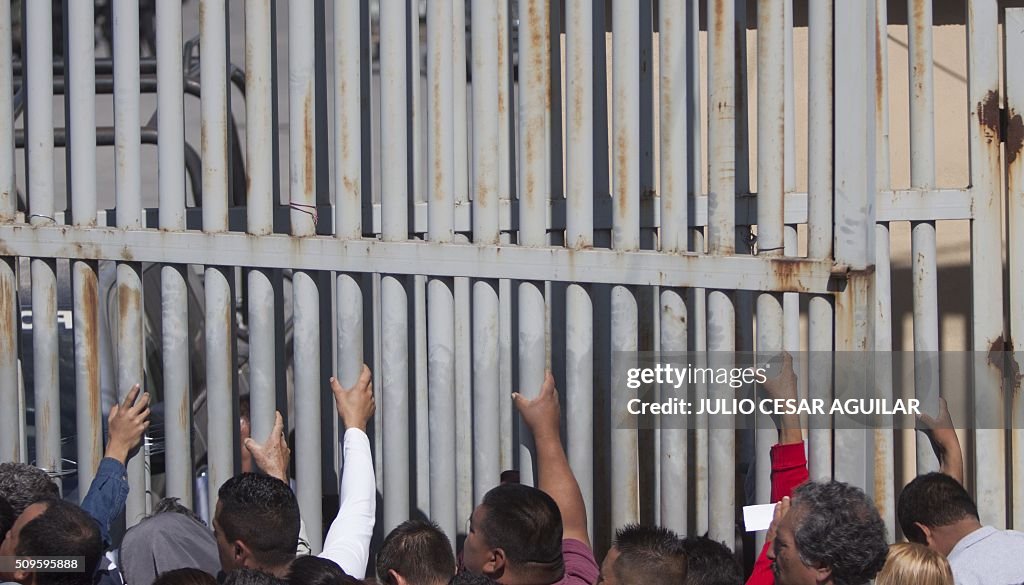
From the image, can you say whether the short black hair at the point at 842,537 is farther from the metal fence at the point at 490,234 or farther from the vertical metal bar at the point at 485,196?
the vertical metal bar at the point at 485,196

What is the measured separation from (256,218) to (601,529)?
141cm

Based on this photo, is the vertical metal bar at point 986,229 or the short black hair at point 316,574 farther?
the vertical metal bar at point 986,229

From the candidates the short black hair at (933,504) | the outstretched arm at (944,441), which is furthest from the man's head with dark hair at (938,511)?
the outstretched arm at (944,441)

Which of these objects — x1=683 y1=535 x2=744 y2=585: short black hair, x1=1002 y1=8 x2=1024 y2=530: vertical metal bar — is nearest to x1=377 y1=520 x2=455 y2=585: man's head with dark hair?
x1=683 y1=535 x2=744 y2=585: short black hair

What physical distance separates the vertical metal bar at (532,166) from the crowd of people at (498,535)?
98 millimetres

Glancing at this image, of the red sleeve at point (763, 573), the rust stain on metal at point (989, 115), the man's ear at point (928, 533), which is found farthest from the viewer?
the rust stain on metal at point (989, 115)

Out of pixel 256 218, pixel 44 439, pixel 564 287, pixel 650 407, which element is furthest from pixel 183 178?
pixel 650 407

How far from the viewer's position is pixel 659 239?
3504mm

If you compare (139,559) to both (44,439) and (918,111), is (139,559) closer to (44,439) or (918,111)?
(44,439)

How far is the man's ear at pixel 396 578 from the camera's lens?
285 centimetres

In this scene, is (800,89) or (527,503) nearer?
(527,503)

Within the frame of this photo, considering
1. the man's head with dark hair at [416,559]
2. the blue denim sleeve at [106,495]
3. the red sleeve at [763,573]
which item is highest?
the blue denim sleeve at [106,495]

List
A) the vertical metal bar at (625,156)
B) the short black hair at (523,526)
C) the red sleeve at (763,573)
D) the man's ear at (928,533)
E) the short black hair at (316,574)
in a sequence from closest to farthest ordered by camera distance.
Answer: the short black hair at (316,574) → the short black hair at (523,526) → the red sleeve at (763,573) → the man's ear at (928,533) → the vertical metal bar at (625,156)

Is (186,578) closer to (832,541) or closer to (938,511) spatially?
(832,541)
